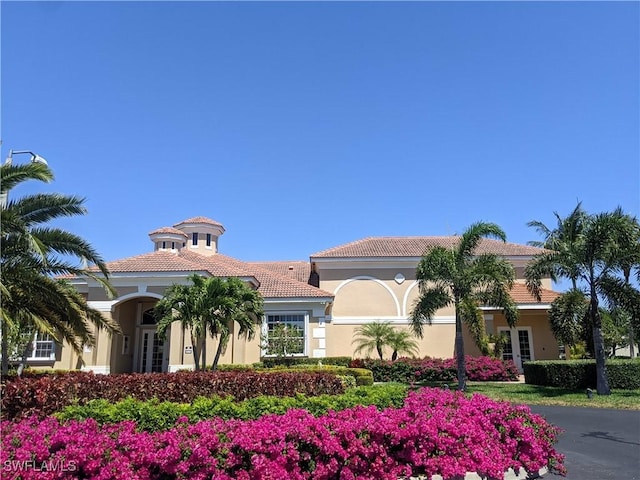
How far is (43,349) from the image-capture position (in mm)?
23531

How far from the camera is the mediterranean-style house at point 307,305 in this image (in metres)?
22.6

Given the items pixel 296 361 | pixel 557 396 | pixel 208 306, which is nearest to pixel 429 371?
pixel 296 361

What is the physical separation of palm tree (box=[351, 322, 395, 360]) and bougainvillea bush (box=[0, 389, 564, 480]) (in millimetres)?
19033

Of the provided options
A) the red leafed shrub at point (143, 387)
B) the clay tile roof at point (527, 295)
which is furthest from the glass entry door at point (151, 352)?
the clay tile roof at point (527, 295)

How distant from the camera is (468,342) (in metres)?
27.8

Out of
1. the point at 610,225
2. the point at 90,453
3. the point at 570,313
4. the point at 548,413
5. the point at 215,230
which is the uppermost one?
the point at 215,230

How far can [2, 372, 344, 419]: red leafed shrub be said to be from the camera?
9062 mm

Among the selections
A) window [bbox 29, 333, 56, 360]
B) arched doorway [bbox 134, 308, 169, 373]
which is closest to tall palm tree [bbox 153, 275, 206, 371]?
arched doorway [bbox 134, 308, 169, 373]

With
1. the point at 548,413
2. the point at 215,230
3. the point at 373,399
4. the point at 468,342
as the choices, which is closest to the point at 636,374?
the point at 548,413

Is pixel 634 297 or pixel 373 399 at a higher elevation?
pixel 634 297

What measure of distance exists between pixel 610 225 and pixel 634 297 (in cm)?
265

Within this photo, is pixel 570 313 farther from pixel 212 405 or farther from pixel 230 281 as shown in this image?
pixel 212 405

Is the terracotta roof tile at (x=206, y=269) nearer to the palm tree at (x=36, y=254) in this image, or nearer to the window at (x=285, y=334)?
the window at (x=285, y=334)

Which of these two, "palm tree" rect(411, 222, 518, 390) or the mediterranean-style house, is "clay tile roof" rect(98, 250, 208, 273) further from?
"palm tree" rect(411, 222, 518, 390)
